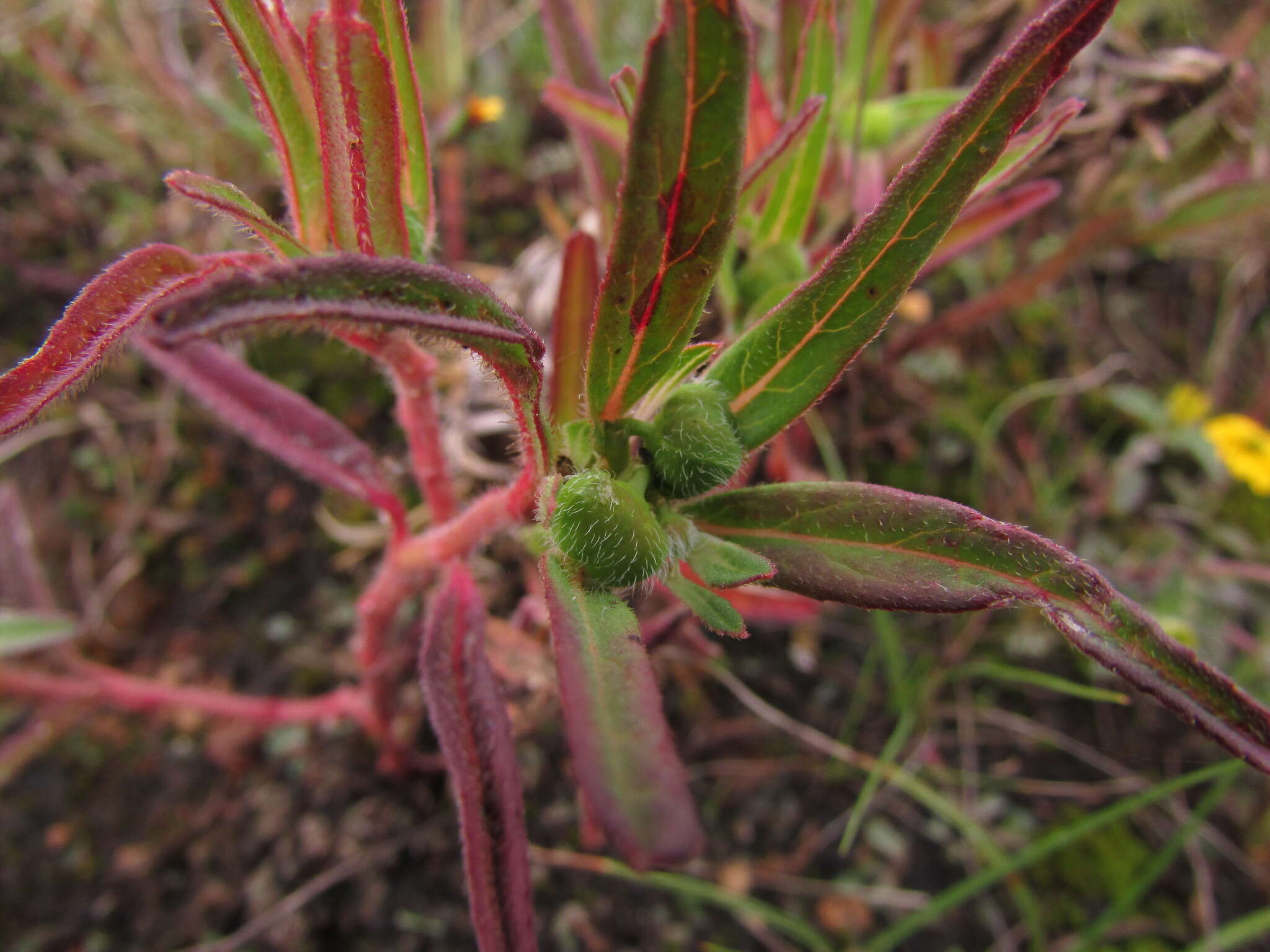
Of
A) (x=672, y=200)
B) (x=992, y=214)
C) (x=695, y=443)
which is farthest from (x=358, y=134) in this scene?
(x=992, y=214)

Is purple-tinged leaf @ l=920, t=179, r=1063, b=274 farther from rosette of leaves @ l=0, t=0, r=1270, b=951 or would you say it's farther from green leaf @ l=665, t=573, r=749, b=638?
green leaf @ l=665, t=573, r=749, b=638

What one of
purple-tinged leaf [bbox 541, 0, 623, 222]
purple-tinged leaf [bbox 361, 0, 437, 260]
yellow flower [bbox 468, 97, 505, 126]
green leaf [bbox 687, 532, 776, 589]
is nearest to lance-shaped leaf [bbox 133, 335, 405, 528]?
purple-tinged leaf [bbox 361, 0, 437, 260]

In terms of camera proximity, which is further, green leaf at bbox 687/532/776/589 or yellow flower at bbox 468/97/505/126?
yellow flower at bbox 468/97/505/126

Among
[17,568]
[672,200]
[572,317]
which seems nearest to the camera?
[672,200]

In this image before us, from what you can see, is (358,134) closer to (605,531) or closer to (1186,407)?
(605,531)

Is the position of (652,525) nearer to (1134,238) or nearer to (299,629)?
(299,629)

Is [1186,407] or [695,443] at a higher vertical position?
[695,443]

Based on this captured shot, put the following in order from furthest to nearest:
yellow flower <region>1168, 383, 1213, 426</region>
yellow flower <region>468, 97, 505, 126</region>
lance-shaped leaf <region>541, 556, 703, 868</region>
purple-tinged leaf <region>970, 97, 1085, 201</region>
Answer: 1. yellow flower <region>1168, 383, 1213, 426</region>
2. yellow flower <region>468, 97, 505, 126</region>
3. purple-tinged leaf <region>970, 97, 1085, 201</region>
4. lance-shaped leaf <region>541, 556, 703, 868</region>
